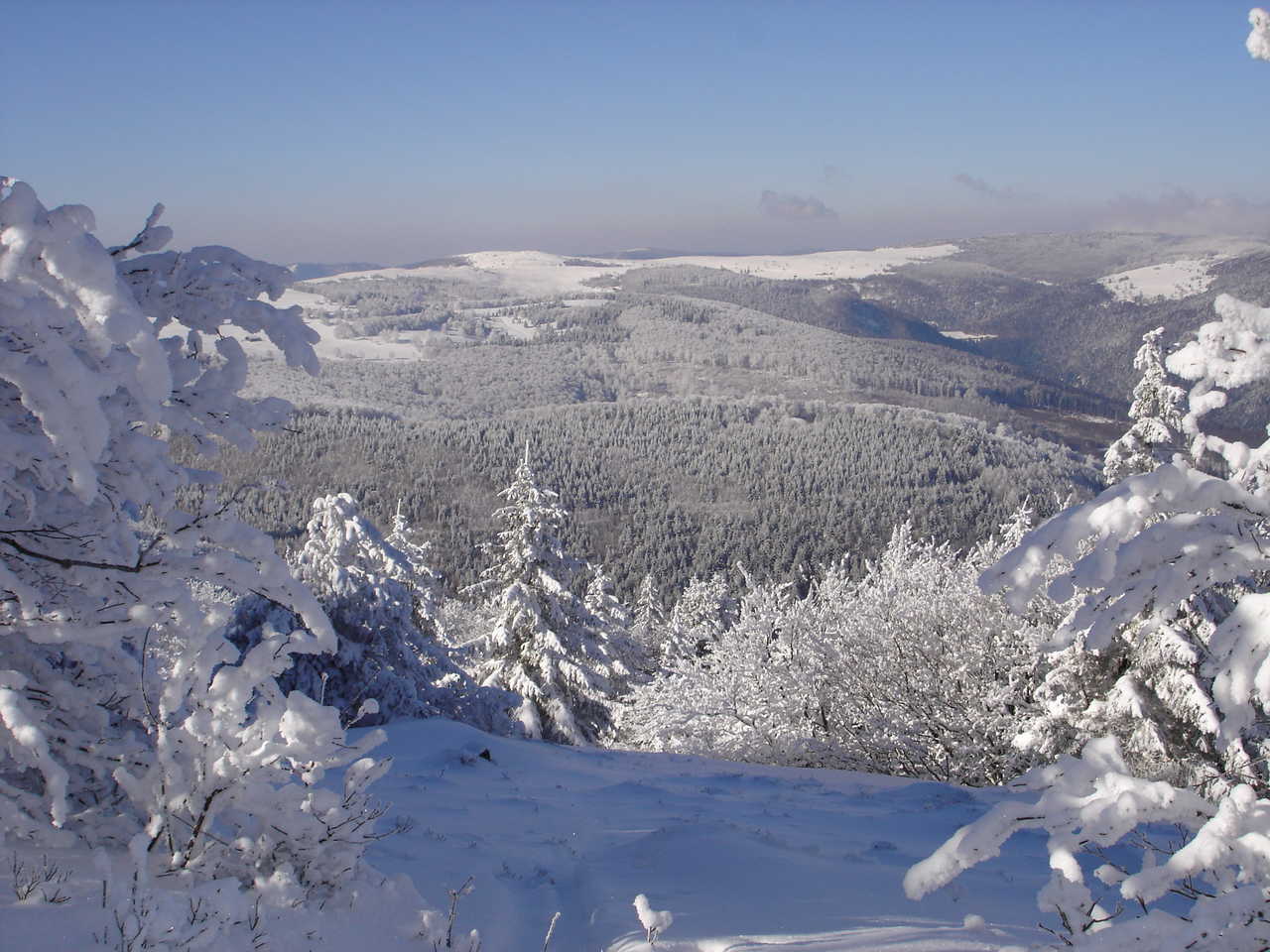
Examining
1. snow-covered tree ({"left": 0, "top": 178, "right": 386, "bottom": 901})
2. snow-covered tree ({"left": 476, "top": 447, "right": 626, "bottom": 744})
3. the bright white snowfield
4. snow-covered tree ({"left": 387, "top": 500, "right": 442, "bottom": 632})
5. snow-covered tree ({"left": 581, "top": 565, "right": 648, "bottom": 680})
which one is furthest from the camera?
snow-covered tree ({"left": 581, "top": 565, "right": 648, "bottom": 680})

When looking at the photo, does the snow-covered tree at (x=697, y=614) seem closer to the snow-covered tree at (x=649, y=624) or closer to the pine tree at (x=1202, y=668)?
→ the snow-covered tree at (x=649, y=624)

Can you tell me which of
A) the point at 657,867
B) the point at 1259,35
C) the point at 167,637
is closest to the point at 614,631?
the point at 657,867

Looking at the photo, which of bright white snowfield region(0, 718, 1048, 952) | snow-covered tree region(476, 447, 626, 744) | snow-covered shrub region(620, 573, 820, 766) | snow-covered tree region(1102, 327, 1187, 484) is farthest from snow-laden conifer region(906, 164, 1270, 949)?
snow-covered tree region(476, 447, 626, 744)

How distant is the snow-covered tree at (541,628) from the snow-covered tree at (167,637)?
16.1 m

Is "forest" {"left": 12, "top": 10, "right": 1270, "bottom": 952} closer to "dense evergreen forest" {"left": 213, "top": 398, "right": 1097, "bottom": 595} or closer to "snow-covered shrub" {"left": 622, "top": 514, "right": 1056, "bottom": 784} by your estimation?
"snow-covered shrub" {"left": 622, "top": 514, "right": 1056, "bottom": 784}

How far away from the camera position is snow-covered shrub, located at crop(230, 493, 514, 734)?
1316cm

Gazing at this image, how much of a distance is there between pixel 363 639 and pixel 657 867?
1001 centimetres

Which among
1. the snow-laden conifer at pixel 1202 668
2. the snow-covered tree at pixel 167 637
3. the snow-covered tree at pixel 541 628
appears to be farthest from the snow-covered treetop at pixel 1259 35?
the snow-covered tree at pixel 541 628

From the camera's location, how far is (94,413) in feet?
8.58

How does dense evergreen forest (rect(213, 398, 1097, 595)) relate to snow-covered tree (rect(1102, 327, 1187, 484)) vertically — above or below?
below

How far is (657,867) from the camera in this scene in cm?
576

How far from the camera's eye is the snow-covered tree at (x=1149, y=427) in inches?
471

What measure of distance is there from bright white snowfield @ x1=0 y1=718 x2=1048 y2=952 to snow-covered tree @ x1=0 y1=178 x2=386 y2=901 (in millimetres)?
349

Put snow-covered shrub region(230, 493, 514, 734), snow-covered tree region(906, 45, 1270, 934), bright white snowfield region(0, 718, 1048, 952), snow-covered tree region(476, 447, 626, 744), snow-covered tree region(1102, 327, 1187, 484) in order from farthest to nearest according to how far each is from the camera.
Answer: snow-covered tree region(476, 447, 626, 744) → snow-covered shrub region(230, 493, 514, 734) → snow-covered tree region(1102, 327, 1187, 484) → bright white snowfield region(0, 718, 1048, 952) → snow-covered tree region(906, 45, 1270, 934)
